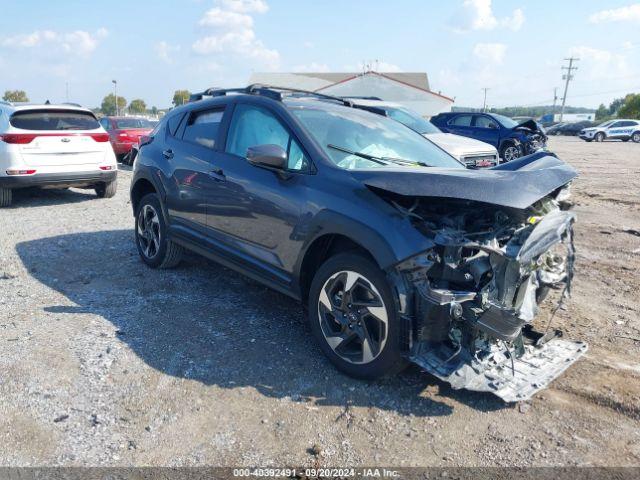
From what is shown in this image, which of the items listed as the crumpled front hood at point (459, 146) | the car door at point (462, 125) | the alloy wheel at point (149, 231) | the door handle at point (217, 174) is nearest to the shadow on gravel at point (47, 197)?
the alloy wheel at point (149, 231)

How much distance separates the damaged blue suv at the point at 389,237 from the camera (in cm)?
318

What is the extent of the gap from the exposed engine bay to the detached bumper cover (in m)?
7.56

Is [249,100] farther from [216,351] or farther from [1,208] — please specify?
[1,208]

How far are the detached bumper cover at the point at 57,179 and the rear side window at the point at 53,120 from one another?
2.71ft

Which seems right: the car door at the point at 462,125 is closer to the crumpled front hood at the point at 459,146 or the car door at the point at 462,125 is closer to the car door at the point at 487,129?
the car door at the point at 487,129

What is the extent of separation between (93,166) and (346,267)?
7592mm

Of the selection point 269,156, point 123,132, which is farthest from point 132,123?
point 269,156

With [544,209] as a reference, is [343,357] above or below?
below

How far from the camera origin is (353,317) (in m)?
3.55

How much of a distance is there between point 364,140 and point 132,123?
14289 millimetres

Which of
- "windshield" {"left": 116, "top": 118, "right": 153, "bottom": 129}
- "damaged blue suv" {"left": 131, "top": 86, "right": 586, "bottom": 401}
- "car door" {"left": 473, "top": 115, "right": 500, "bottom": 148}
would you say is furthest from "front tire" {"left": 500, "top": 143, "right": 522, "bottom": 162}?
"damaged blue suv" {"left": 131, "top": 86, "right": 586, "bottom": 401}

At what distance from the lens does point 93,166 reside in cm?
963

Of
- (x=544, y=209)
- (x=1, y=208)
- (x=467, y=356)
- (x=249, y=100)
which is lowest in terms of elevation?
(x=1, y=208)

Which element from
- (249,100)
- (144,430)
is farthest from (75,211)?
(144,430)
